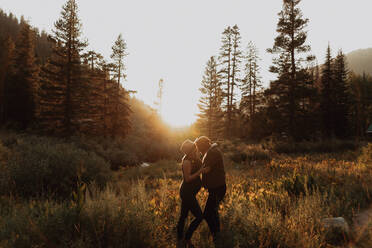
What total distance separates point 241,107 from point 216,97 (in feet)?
33.2

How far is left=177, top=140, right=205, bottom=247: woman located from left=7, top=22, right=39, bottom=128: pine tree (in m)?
35.3

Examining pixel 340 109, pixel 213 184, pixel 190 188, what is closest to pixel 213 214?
pixel 213 184

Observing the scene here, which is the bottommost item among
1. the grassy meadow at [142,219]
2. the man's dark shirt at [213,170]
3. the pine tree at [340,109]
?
the grassy meadow at [142,219]

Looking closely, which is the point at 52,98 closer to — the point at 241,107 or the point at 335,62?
the point at 241,107

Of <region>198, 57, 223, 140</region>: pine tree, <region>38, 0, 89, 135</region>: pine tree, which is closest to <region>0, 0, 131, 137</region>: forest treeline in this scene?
<region>38, 0, 89, 135</region>: pine tree

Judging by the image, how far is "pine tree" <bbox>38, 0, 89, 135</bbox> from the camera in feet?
Answer: 71.2

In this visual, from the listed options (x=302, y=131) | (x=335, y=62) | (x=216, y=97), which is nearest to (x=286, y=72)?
(x=302, y=131)

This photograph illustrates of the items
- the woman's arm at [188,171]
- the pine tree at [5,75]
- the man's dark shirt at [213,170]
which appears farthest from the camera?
the pine tree at [5,75]

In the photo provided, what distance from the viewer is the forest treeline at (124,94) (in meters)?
21.9

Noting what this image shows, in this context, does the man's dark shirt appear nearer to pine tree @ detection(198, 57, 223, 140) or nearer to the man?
the man

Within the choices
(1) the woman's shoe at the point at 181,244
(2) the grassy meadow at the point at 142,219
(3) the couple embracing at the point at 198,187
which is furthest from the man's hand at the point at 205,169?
(1) the woman's shoe at the point at 181,244

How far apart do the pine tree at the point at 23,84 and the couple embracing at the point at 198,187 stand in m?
35.3

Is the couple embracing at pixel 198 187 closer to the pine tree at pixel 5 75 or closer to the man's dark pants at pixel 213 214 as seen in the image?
the man's dark pants at pixel 213 214

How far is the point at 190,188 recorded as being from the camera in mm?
3854
